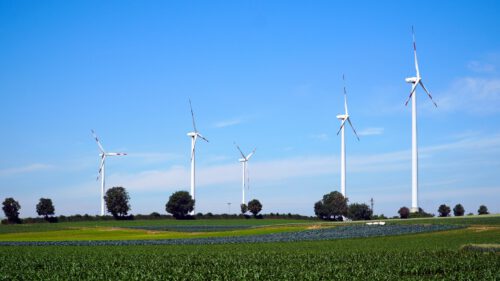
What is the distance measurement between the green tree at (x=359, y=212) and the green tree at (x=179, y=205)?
44.4 m

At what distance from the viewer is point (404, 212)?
168875 millimetres

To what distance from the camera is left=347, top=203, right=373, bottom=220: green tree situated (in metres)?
181

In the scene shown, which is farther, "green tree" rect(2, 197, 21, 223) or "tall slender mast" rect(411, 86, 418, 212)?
"green tree" rect(2, 197, 21, 223)

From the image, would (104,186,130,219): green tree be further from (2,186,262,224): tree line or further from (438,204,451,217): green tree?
(438,204,451,217): green tree

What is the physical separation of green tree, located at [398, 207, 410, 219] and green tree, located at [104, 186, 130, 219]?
76.8 meters

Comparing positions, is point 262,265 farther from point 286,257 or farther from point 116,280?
point 116,280

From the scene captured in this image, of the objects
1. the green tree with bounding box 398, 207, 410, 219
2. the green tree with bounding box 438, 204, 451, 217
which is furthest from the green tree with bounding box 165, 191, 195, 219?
the green tree with bounding box 438, 204, 451, 217

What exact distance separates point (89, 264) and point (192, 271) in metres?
10.1

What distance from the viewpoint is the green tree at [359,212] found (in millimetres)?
180750

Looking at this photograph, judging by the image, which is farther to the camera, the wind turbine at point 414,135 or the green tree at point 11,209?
the green tree at point 11,209

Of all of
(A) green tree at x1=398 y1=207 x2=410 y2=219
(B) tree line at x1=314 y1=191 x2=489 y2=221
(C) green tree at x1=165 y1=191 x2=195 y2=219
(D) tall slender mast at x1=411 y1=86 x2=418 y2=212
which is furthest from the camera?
(C) green tree at x1=165 y1=191 x2=195 y2=219

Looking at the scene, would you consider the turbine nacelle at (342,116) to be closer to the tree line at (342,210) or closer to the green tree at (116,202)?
the tree line at (342,210)

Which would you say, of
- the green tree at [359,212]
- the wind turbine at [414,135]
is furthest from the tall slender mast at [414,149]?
the green tree at [359,212]

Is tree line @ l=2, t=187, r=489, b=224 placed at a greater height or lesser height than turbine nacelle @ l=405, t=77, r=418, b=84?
lesser
